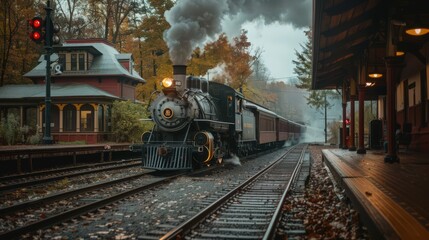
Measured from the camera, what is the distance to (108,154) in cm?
2172

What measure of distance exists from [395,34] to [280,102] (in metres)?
81.8

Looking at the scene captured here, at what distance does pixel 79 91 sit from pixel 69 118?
2174 mm

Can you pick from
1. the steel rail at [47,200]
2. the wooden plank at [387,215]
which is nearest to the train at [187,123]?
the steel rail at [47,200]

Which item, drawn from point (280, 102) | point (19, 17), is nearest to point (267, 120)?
point (19, 17)

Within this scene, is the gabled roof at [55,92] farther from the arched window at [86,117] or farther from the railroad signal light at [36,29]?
the railroad signal light at [36,29]

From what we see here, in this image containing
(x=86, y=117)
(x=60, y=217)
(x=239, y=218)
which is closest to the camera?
(x=60, y=217)

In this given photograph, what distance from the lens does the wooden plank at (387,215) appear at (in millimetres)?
3854

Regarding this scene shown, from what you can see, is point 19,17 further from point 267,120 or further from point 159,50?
point 267,120

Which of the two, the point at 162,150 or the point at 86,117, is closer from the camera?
the point at 162,150

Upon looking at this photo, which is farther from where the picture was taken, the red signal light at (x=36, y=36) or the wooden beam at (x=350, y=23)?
the red signal light at (x=36, y=36)

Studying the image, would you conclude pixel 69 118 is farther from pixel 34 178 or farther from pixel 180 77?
pixel 180 77

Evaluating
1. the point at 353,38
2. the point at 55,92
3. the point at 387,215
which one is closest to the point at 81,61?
the point at 55,92

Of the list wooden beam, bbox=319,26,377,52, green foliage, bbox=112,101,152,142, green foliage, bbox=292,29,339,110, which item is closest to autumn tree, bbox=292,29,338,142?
green foliage, bbox=292,29,339,110

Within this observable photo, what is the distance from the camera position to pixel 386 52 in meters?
10.7
